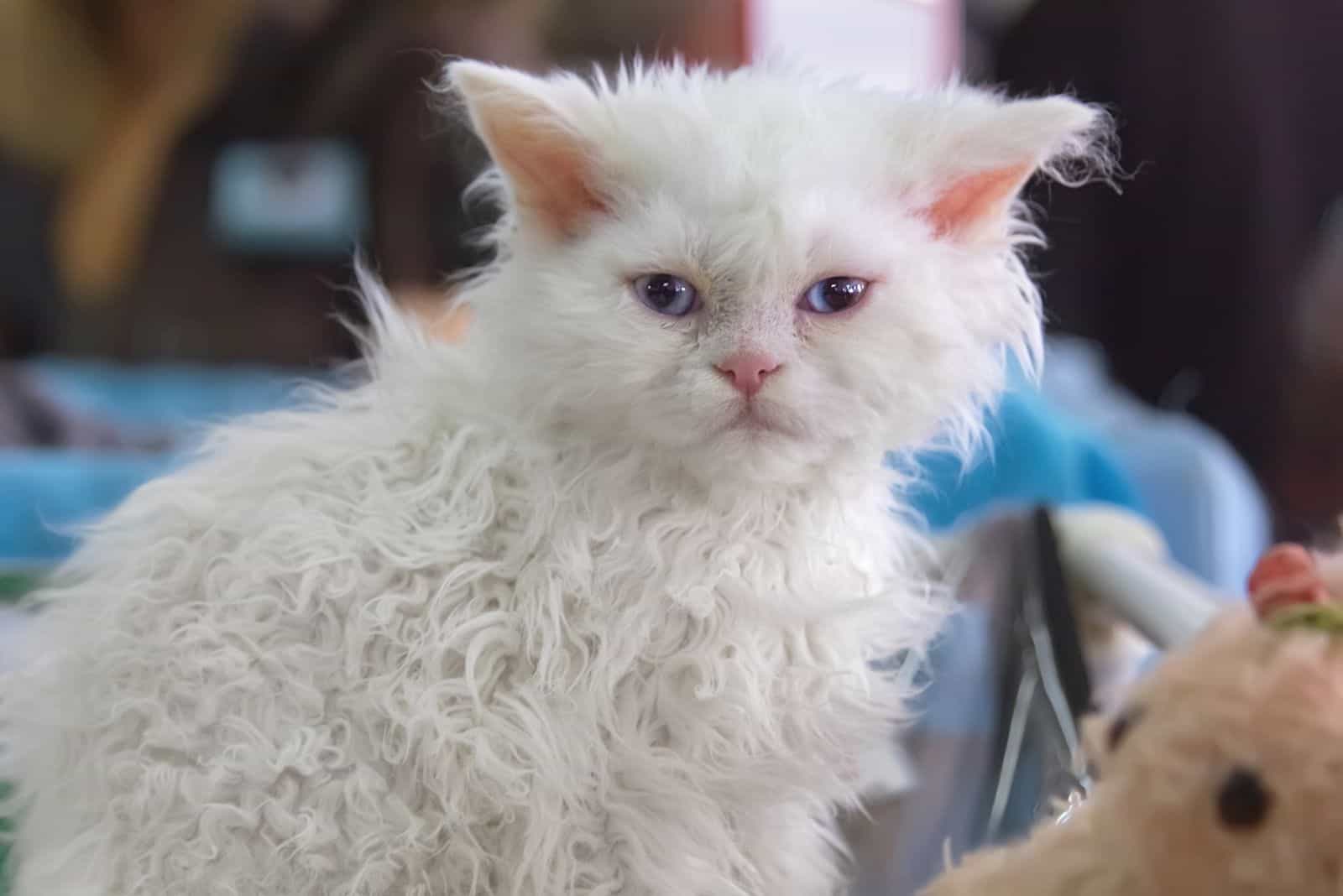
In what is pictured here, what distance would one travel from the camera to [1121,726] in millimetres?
260

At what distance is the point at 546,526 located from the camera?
1.16ft

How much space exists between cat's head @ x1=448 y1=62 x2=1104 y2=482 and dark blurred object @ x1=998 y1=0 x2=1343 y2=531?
0.84 metres

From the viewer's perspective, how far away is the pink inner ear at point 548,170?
364 mm

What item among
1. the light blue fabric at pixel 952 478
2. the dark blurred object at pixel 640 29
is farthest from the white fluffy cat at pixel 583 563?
the dark blurred object at pixel 640 29

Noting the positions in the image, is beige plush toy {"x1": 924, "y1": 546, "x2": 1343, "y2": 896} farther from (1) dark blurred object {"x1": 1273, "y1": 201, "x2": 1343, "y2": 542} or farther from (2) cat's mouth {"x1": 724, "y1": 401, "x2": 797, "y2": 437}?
(1) dark blurred object {"x1": 1273, "y1": 201, "x2": 1343, "y2": 542}

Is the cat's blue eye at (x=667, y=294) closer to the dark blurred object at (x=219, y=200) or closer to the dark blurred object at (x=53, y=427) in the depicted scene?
the dark blurred object at (x=53, y=427)

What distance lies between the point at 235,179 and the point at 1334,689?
133cm

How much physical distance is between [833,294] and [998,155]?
74mm

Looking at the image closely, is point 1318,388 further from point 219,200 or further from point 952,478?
point 219,200

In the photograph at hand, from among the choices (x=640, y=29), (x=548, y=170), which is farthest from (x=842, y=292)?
(x=640, y=29)

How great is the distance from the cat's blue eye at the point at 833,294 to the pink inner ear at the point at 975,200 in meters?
0.05

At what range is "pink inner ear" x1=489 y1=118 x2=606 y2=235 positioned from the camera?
36 cm

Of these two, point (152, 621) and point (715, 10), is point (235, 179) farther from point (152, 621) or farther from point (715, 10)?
point (152, 621)

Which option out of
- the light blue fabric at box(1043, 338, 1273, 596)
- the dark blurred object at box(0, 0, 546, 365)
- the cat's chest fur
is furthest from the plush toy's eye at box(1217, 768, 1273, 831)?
the dark blurred object at box(0, 0, 546, 365)
